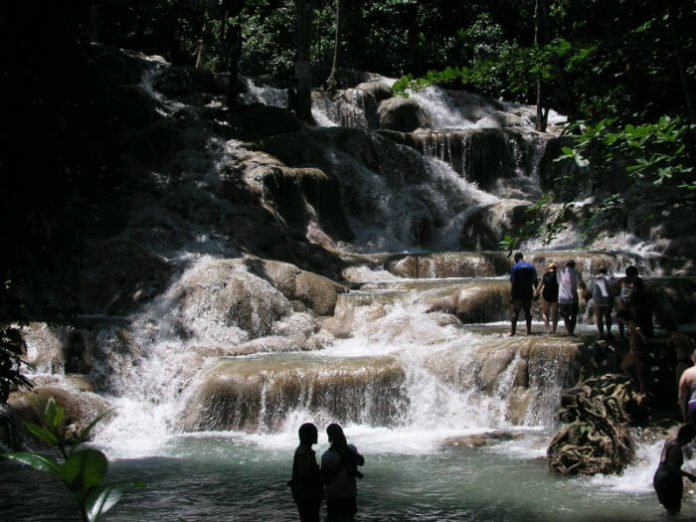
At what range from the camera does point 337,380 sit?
491 inches

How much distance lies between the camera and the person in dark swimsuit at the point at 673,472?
278 inches

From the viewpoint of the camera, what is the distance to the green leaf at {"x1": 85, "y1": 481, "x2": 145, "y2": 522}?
1.68 m

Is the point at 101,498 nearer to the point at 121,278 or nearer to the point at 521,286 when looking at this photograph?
the point at 521,286

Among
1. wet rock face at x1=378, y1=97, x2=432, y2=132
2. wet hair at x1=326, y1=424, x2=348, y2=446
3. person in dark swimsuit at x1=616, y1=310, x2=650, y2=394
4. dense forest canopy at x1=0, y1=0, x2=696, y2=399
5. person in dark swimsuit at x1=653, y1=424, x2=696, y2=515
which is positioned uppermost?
wet rock face at x1=378, y1=97, x2=432, y2=132

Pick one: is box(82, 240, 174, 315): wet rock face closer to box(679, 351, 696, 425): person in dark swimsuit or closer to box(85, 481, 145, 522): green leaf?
box(679, 351, 696, 425): person in dark swimsuit

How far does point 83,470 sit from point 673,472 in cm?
662

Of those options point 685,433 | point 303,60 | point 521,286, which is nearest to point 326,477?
point 685,433

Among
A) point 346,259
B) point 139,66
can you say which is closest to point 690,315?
point 346,259

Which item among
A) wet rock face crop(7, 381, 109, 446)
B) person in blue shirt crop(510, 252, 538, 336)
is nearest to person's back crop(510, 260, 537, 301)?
person in blue shirt crop(510, 252, 538, 336)

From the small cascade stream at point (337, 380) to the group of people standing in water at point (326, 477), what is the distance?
193 cm

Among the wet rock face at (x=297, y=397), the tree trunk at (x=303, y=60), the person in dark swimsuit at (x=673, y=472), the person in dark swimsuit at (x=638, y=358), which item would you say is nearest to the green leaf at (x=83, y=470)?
the person in dark swimsuit at (x=673, y=472)

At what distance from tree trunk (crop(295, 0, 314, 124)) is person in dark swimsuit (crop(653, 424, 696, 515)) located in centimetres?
1939

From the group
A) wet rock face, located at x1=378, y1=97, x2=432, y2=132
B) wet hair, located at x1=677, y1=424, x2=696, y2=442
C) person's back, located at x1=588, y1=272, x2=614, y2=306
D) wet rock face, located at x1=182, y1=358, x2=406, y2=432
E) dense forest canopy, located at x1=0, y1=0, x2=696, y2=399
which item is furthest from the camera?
wet rock face, located at x1=378, y1=97, x2=432, y2=132

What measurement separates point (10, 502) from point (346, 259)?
1137 cm
